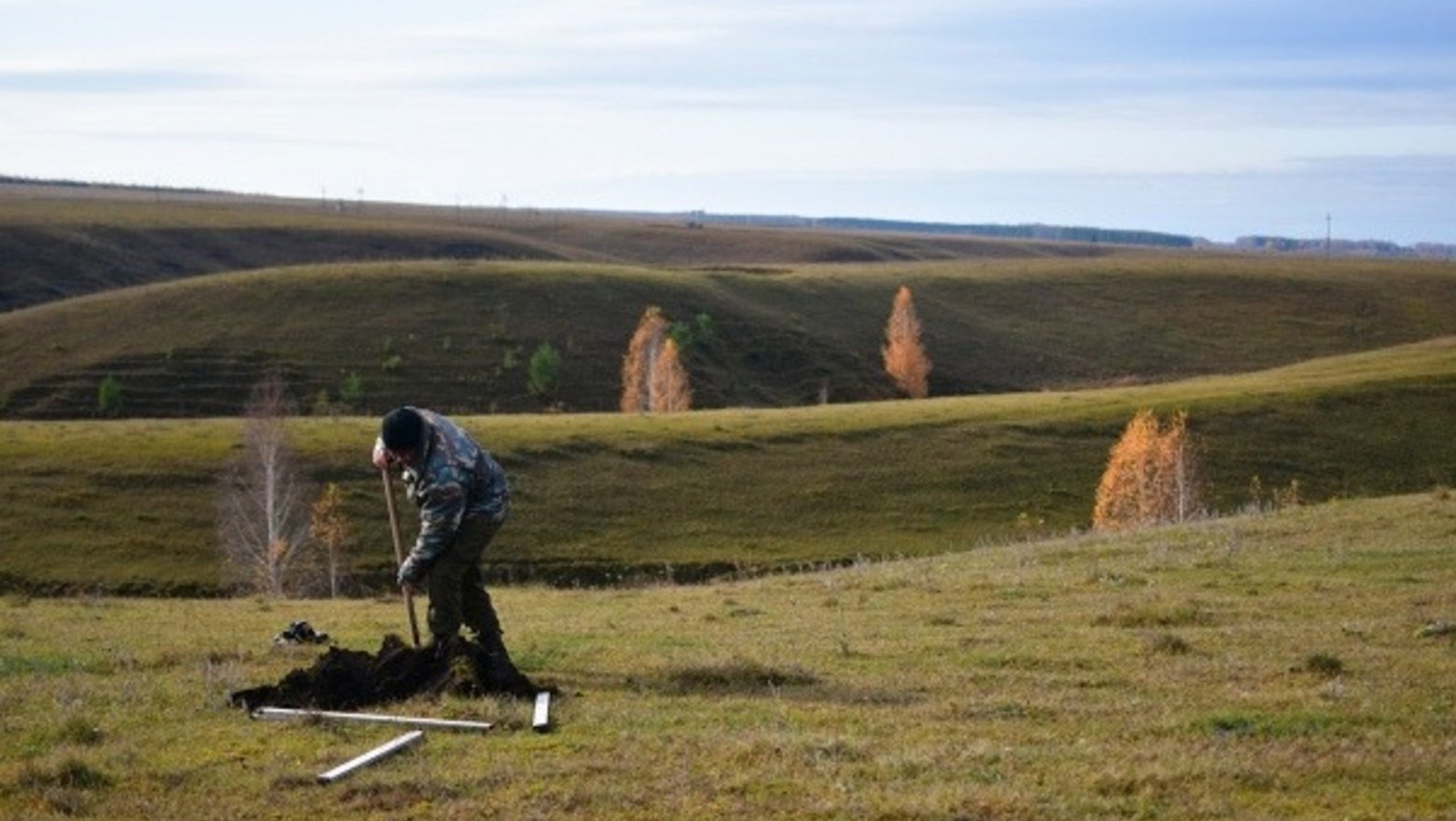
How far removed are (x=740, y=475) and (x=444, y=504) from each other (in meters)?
60.7

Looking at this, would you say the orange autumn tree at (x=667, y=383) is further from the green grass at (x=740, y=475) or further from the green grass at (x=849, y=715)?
the green grass at (x=849, y=715)

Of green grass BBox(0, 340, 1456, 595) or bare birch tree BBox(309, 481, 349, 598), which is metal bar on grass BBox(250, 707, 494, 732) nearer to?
bare birch tree BBox(309, 481, 349, 598)

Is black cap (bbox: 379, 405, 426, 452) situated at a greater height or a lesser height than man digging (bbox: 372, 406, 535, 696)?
greater

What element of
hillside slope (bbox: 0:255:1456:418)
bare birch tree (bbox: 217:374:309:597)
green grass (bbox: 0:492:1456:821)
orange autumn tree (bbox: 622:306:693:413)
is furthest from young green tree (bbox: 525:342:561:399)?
green grass (bbox: 0:492:1456:821)

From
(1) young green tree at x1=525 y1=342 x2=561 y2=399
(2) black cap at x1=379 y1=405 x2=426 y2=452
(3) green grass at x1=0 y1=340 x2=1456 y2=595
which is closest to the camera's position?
(2) black cap at x1=379 y1=405 x2=426 y2=452

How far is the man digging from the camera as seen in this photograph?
1712 cm

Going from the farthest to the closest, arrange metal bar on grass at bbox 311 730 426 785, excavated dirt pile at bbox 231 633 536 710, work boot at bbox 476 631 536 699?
work boot at bbox 476 631 536 699 < excavated dirt pile at bbox 231 633 536 710 < metal bar on grass at bbox 311 730 426 785

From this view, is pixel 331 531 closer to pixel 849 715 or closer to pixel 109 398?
pixel 849 715

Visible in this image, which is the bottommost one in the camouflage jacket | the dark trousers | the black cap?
the dark trousers

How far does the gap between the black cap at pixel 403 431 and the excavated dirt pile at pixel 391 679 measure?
6.60 ft

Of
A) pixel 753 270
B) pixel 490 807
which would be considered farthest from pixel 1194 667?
pixel 753 270

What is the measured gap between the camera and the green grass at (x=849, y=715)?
12047 mm

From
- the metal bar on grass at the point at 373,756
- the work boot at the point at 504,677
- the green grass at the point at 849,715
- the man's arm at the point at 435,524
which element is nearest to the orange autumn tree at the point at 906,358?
the green grass at the point at 849,715

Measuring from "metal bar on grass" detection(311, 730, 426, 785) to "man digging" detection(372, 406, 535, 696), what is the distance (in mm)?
2800
